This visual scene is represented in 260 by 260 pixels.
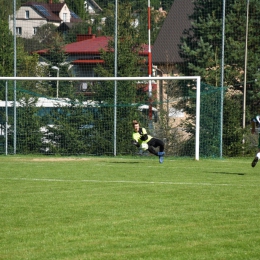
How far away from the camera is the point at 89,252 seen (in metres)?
8.23

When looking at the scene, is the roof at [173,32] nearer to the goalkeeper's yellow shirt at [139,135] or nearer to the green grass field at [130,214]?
the goalkeeper's yellow shirt at [139,135]

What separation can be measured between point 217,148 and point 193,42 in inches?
218

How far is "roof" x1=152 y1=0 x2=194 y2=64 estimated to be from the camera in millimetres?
29516

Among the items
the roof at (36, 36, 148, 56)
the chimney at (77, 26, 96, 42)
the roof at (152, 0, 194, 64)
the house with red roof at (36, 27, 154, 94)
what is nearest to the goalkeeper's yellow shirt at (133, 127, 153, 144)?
the house with red roof at (36, 27, 154, 94)

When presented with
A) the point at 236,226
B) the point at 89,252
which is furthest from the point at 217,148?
the point at 89,252

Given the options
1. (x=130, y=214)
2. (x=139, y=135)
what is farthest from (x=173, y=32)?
(x=130, y=214)

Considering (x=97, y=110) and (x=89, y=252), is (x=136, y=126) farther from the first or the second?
(x=89, y=252)

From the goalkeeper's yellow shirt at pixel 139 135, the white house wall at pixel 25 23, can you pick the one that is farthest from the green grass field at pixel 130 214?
the white house wall at pixel 25 23

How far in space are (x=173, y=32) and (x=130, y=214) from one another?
2002 centimetres

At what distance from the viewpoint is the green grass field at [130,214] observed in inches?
331

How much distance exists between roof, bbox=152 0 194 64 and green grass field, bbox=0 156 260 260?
447 inches

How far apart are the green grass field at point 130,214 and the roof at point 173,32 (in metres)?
11.3

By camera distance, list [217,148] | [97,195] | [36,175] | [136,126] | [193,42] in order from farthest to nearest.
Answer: [193,42], [217,148], [136,126], [36,175], [97,195]

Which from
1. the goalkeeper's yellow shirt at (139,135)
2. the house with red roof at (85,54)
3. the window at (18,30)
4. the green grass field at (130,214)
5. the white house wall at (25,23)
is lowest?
the green grass field at (130,214)
